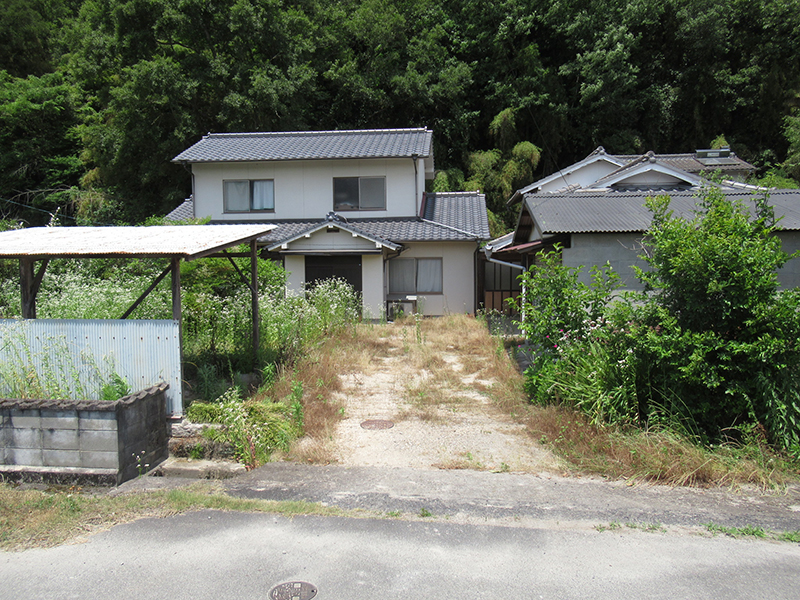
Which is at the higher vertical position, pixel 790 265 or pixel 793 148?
pixel 793 148

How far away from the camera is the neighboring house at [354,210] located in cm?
1616

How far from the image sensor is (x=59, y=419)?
5.09 metres

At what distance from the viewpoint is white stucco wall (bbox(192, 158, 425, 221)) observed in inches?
703

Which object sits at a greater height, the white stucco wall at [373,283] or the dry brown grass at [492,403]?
the white stucco wall at [373,283]

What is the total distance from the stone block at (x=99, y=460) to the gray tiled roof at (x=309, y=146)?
13.7m

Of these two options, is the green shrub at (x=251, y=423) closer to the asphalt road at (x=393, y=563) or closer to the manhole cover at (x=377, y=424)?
the manhole cover at (x=377, y=424)

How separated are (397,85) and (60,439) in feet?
74.5

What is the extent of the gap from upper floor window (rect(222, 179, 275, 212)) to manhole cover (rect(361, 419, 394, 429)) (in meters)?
12.9

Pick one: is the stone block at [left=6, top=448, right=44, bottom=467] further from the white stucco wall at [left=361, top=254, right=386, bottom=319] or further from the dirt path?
the white stucco wall at [left=361, top=254, right=386, bottom=319]

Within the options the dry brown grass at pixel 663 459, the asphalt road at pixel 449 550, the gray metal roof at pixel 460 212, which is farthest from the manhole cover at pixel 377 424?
the gray metal roof at pixel 460 212

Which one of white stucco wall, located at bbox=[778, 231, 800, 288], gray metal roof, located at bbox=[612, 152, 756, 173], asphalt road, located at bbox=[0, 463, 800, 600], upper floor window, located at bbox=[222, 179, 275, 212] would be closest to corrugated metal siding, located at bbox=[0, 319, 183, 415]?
asphalt road, located at bbox=[0, 463, 800, 600]

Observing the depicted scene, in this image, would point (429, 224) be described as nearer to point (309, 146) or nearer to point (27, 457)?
point (309, 146)

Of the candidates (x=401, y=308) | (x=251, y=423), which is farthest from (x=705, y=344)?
(x=401, y=308)

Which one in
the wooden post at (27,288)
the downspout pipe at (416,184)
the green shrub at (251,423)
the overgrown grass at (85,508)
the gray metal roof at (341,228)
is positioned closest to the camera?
the overgrown grass at (85,508)
